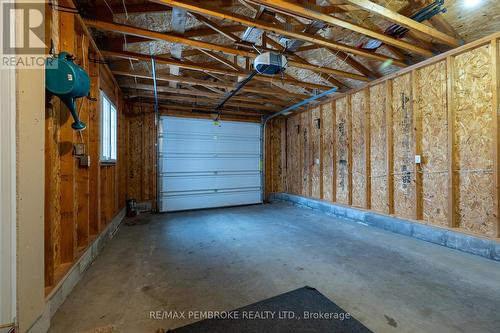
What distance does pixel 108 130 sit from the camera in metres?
3.77

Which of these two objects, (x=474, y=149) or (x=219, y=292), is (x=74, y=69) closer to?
(x=219, y=292)

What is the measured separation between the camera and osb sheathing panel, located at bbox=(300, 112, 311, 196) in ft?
20.7

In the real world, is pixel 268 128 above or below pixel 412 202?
above

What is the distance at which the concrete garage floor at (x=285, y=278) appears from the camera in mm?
1733

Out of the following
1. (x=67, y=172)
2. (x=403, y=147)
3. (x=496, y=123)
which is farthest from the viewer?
(x=403, y=147)

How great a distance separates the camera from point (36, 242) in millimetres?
1399

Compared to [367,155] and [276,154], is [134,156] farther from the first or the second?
[367,155]

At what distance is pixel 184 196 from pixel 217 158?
1414 mm

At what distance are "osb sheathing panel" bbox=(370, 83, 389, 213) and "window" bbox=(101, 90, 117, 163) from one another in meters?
4.85

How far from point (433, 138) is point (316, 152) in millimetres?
2792

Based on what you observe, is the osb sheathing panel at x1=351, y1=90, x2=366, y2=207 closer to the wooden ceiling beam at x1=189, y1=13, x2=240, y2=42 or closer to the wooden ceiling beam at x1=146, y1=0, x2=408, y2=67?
the wooden ceiling beam at x1=146, y1=0, x2=408, y2=67

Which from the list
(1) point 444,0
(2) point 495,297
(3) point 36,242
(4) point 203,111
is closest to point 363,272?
(2) point 495,297

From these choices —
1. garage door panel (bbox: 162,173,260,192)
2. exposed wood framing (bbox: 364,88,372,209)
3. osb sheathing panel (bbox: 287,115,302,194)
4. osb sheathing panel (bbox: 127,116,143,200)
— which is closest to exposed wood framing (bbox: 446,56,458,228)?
exposed wood framing (bbox: 364,88,372,209)

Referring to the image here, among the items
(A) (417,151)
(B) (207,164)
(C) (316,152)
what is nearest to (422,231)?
(A) (417,151)
